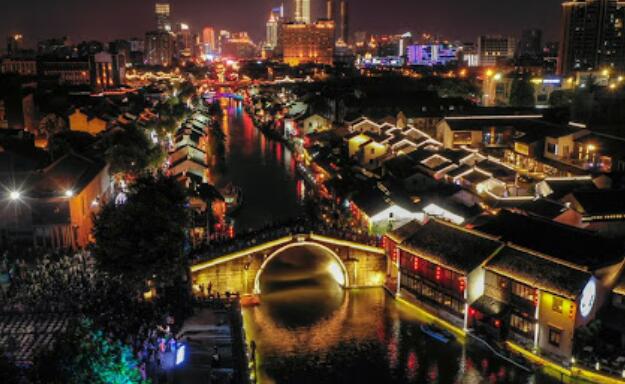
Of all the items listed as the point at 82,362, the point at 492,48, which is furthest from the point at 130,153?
the point at 492,48

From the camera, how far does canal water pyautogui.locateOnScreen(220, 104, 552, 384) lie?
54.1 feet

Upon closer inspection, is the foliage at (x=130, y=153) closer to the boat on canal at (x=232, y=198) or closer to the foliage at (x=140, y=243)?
the boat on canal at (x=232, y=198)

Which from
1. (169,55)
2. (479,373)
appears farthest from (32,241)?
(169,55)

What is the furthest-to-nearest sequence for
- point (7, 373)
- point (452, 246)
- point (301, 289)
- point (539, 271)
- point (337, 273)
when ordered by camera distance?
1. point (337, 273)
2. point (301, 289)
3. point (452, 246)
4. point (539, 271)
5. point (7, 373)

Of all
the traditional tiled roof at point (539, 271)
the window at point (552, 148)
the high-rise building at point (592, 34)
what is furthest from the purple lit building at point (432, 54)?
the traditional tiled roof at point (539, 271)

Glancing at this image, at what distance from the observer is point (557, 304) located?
16.0 meters

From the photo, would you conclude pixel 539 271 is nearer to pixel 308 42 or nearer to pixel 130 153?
pixel 130 153

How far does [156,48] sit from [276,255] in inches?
5169

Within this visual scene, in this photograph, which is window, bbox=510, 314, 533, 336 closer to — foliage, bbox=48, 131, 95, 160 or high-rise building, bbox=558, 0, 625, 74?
foliage, bbox=48, 131, 95, 160

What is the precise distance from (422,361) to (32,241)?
12.9 m

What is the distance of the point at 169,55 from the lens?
148m

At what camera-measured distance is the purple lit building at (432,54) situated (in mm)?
129750

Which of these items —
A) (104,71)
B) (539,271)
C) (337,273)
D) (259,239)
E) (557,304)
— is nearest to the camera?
(557,304)

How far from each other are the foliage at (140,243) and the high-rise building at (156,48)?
130 meters
